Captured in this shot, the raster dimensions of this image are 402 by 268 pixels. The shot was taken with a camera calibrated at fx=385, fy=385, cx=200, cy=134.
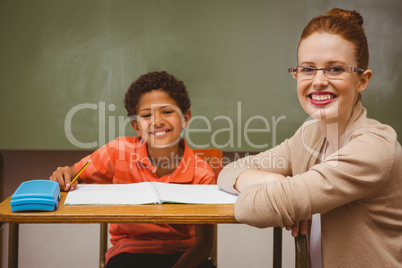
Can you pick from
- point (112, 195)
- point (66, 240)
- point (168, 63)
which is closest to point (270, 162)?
point (112, 195)

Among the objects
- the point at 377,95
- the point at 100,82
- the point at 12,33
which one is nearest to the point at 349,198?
the point at 377,95

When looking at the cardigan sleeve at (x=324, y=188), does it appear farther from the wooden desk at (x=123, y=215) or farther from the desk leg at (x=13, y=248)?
the desk leg at (x=13, y=248)

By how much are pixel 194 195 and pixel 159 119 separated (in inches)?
22.6

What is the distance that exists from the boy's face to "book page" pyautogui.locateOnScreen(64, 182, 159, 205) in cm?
39

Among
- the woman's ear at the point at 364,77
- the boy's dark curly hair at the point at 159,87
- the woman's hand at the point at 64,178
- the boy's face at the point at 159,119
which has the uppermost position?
the boy's dark curly hair at the point at 159,87

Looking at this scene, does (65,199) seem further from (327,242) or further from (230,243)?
(230,243)

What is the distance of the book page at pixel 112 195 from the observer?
96 centimetres

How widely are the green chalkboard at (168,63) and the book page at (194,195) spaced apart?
836 millimetres

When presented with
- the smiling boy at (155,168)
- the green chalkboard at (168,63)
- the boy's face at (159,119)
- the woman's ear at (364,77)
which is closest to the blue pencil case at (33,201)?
the smiling boy at (155,168)

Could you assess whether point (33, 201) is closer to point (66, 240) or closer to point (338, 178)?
point (338, 178)

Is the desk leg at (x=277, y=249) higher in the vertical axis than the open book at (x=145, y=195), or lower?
lower

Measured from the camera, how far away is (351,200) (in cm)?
88

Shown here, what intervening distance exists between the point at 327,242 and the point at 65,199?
675mm

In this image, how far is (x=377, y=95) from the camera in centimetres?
201
